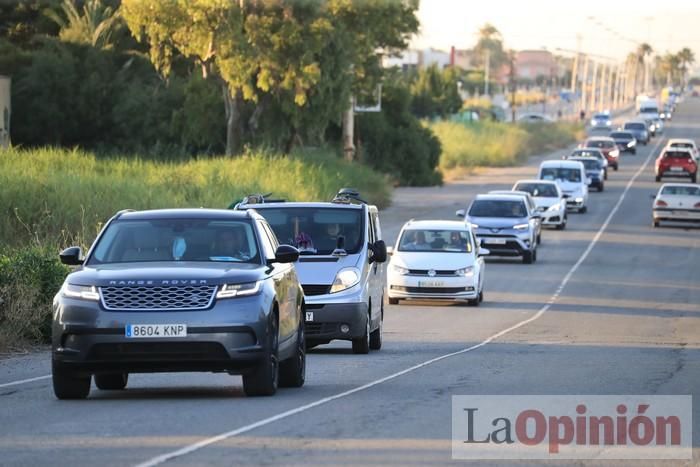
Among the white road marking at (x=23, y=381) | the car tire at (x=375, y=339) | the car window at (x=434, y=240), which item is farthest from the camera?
the car window at (x=434, y=240)

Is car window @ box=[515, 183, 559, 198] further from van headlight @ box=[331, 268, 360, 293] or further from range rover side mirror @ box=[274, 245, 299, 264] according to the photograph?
range rover side mirror @ box=[274, 245, 299, 264]

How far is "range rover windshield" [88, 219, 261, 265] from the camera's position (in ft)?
46.2

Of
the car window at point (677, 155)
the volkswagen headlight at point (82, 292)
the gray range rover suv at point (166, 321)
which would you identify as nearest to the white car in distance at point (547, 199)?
the car window at point (677, 155)

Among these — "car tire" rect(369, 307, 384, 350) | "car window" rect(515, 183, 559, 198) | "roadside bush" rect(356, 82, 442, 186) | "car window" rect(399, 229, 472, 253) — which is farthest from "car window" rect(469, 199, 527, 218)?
"roadside bush" rect(356, 82, 442, 186)

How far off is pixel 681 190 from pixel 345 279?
123 ft

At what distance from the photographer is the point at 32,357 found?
63.0ft

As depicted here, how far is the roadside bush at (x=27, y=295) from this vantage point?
66.5ft

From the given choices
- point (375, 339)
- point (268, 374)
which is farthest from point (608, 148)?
point (268, 374)

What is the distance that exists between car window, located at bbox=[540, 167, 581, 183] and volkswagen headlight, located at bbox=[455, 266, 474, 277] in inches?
1129

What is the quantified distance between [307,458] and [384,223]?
43.0 metres

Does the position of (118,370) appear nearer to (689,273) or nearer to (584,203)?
(689,273)

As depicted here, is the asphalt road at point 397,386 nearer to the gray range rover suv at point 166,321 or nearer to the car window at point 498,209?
the gray range rover suv at point 166,321

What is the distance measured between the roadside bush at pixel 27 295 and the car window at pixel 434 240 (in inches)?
379

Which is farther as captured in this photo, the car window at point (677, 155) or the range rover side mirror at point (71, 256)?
the car window at point (677, 155)
